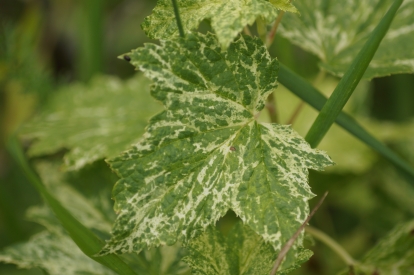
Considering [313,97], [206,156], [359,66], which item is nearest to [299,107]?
[313,97]

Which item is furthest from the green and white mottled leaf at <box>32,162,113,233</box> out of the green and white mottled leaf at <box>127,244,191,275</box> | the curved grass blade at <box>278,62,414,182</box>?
the curved grass blade at <box>278,62,414,182</box>

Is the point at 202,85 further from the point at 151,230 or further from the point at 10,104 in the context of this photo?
the point at 10,104

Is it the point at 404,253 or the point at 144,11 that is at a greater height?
the point at 144,11

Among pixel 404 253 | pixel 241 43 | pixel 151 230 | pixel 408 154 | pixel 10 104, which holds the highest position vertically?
pixel 408 154

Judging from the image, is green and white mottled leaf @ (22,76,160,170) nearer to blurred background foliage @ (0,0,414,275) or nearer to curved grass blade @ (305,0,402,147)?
blurred background foliage @ (0,0,414,275)

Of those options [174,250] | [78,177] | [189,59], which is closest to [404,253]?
[174,250]

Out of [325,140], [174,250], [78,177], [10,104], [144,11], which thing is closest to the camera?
[174,250]

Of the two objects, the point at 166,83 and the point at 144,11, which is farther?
the point at 144,11
